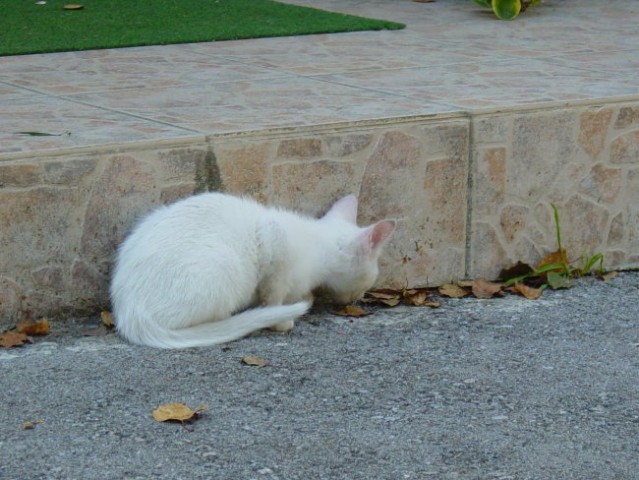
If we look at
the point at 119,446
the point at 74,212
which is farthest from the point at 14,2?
the point at 119,446

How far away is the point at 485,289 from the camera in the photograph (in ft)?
16.1

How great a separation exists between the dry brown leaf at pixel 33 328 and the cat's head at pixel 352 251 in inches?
40.4

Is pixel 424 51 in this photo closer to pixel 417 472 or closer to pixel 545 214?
pixel 545 214

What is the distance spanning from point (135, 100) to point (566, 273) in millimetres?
1919

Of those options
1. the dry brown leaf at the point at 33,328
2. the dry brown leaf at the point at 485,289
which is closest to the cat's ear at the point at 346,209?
the dry brown leaf at the point at 485,289

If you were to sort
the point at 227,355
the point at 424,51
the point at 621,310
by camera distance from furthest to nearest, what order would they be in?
the point at 424,51 < the point at 621,310 < the point at 227,355

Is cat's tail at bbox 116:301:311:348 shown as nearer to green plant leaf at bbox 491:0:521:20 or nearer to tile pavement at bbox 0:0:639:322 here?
tile pavement at bbox 0:0:639:322

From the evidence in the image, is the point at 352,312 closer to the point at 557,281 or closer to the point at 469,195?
the point at 469,195

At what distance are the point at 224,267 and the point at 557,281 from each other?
1.54 meters

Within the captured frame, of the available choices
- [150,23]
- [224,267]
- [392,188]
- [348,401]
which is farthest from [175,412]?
[150,23]

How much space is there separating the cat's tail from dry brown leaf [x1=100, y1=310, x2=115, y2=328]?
16 cm

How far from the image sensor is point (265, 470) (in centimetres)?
321

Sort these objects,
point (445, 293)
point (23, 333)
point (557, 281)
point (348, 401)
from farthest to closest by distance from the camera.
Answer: point (557, 281)
point (445, 293)
point (23, 333)
point (348, 401)

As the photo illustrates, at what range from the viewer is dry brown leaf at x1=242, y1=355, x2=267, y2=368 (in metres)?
3.93
